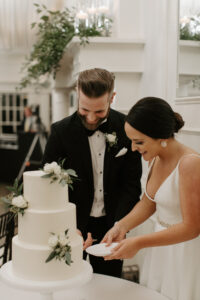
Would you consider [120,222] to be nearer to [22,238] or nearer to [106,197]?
[106,197]

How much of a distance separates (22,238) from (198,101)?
1302mm

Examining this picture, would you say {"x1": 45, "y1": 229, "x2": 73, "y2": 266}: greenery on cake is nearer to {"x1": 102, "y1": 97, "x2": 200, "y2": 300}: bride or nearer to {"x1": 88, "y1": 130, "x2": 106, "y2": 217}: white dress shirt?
{"x1": 102, "y1": 97, "x2": 200, "y2": 300}: bride

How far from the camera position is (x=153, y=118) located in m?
1.63

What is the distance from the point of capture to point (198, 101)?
2.25 m

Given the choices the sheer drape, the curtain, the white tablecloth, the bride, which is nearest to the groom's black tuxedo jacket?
the bride

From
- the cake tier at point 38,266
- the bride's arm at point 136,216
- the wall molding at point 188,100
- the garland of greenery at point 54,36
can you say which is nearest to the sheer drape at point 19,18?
the garland of greenery at point 54,36

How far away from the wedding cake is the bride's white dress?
0.45 m

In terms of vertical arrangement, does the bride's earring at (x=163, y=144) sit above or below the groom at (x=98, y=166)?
above

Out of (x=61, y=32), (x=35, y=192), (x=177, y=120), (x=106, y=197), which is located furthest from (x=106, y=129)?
(x=61, y=32)

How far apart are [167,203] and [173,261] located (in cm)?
28

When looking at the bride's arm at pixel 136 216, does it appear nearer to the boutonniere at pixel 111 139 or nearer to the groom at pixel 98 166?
the groom at pixel 98 166

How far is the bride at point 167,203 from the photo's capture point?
156 centimetres

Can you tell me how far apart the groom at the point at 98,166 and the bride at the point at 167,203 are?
0.96 feet

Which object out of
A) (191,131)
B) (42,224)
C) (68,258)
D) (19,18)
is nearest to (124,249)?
(68,258)
